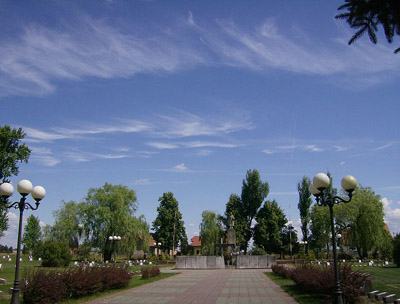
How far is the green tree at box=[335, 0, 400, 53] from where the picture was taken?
603 centimetres

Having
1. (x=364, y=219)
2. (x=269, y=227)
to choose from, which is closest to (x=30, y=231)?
(x=269, y=227)

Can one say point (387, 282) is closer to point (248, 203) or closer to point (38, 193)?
point (38, 193)

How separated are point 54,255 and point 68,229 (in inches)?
595

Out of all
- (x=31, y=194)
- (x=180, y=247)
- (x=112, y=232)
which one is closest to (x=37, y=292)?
(x=31, y=194)

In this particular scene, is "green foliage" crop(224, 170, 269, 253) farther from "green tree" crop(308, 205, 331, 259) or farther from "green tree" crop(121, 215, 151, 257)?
"green tree" crop(121, 215, 151, 257)

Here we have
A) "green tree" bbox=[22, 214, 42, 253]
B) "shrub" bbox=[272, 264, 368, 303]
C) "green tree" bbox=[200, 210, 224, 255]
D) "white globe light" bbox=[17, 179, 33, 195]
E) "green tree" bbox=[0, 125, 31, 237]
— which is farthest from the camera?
"green tree" bbox=[22, 214, 42, 253]

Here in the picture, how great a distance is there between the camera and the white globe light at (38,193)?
10.9 m

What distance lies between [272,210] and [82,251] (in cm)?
3125

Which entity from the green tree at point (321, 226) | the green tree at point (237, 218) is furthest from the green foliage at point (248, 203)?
the green tree at point (321, 226)

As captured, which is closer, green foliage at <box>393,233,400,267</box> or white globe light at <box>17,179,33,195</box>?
white globe light at <box>17,179,33,195</box>

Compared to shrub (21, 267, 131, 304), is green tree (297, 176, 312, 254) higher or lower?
higher

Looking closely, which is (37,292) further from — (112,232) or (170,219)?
(170,219)

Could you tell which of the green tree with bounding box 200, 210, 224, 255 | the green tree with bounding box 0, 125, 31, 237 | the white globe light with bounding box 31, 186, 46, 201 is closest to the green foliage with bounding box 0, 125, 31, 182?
the green tree with bounding box 0, 125, 31, 237

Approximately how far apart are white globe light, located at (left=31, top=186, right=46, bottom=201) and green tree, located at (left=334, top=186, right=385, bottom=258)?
141 feet
